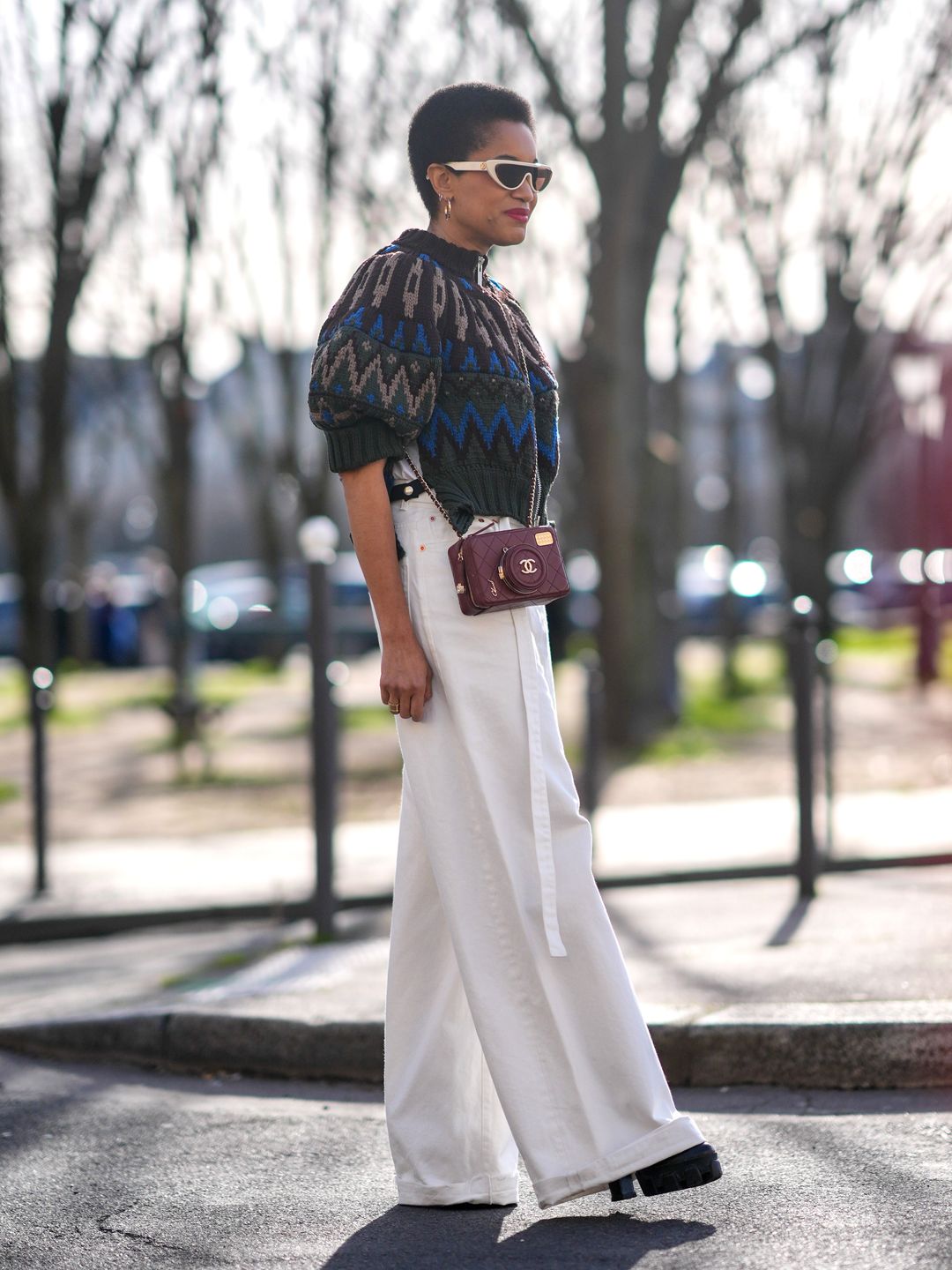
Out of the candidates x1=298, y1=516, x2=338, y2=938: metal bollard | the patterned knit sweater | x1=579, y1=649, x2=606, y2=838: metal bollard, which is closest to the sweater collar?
the patterned knit sweater

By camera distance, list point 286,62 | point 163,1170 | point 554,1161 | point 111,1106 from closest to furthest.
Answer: point 554,1161
point 163,1170
point 111,1106
point 286,62

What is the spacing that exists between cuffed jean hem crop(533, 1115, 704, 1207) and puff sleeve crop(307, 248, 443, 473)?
1.24 meters

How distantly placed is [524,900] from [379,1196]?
69 cm

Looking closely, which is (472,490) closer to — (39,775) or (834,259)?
(39,775)

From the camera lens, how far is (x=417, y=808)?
295 cm

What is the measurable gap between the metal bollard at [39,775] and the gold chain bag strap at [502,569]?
4985 mm

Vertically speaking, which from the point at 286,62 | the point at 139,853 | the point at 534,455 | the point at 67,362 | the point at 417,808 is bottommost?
the point at 139,853

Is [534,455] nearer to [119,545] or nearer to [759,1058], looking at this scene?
[759,1058]

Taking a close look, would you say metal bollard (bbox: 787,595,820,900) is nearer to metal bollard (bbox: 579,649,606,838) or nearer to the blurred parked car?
metal bollard (bbox: 579,649,606,838)

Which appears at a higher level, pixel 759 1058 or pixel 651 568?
pixel 651 568

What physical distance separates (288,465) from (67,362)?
32.4 ft

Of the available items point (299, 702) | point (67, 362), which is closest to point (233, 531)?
point (299, 702)

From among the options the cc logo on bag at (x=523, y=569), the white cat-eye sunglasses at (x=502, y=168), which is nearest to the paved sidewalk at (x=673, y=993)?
the cc logo on bag at (x=523, y=569)

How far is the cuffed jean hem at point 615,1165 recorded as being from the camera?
2795 mm
